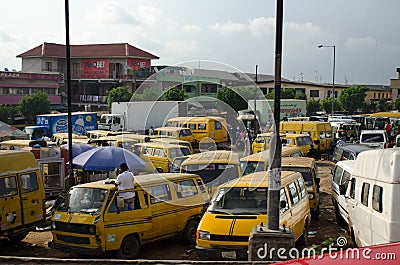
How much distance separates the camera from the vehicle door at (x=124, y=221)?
392 inches

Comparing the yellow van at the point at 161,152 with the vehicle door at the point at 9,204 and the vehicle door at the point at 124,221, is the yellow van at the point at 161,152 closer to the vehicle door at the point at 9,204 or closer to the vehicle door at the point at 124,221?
the vehicle door at the point at 9,204

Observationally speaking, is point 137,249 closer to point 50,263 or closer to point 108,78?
Answer: point 50,263

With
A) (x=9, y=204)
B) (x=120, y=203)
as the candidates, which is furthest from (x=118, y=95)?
(x=120, y=203)

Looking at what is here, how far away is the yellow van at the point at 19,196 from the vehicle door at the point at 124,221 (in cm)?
263

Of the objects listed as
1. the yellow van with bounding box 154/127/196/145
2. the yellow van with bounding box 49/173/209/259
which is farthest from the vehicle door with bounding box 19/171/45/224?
the yellow van with bounding box 154/127/196/145

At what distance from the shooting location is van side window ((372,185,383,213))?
804 cm

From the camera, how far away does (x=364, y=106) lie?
66.6m

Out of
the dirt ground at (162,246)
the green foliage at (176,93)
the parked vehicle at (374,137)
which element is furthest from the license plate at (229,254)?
the parked vehicle at (374,137)

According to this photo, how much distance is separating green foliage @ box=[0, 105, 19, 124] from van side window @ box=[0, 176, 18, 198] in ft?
111

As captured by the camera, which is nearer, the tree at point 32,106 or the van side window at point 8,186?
the van side window at point 8,186

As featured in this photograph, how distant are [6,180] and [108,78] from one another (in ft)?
185

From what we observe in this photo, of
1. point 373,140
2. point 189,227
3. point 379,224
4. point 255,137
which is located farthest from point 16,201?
point 373,140

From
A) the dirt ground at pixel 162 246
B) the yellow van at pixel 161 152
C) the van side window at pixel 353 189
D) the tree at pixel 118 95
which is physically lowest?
the dirt ground at pixel 162 246

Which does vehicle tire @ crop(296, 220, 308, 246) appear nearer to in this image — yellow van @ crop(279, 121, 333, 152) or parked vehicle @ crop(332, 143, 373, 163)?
parked vehicle @ crop(332, 143, 373, 163)
